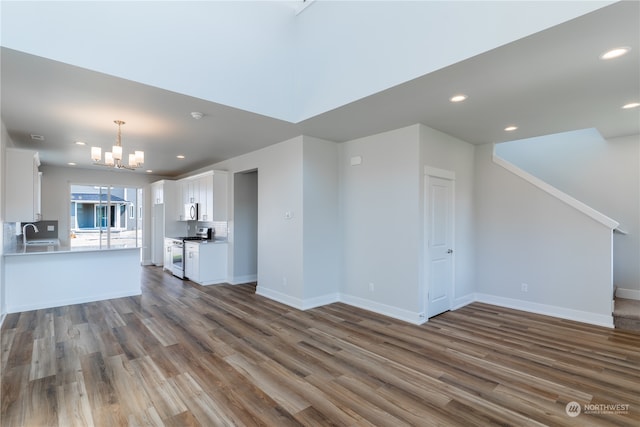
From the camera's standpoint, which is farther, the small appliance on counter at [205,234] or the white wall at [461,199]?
the small appliance on counter at [205,234]

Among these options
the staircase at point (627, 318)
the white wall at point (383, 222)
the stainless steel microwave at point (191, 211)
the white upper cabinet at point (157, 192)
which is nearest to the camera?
the staircase at point (627, 318)

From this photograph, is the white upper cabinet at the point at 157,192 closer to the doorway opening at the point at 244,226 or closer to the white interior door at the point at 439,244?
the doorway opening at the point at 244,226

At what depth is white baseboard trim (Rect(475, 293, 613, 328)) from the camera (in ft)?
13.2

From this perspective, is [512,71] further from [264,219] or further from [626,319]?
[264,219]

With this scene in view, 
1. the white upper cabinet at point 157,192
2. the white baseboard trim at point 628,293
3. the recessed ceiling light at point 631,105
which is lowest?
the white baseboard trim at point 628,293

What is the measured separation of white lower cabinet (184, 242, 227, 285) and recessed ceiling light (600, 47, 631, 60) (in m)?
6.29

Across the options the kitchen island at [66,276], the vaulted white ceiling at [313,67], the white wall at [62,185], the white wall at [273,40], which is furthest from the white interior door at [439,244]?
the white wall at [62,185]

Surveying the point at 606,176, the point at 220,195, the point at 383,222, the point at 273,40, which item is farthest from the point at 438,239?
the point at 220,195

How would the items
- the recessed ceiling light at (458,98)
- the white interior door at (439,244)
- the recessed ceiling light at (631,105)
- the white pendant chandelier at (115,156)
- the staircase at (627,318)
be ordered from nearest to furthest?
the recessed ceiling light at (458,98), the recessed ceiling light at (631,105), the staircase at (627,318), the white pendant chandelier at (115,156), the white interior door at (439,244)

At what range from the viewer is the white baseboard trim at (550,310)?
13.2ft

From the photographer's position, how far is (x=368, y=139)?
4719 mm

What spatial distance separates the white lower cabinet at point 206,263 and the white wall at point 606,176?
5.95 meters

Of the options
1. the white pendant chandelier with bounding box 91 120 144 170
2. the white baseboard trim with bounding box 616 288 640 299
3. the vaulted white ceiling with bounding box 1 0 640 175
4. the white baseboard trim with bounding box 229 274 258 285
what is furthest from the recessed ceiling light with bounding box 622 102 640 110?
the white baseboard trim with bounding box 229 274 258 285

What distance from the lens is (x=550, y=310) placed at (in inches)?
175
